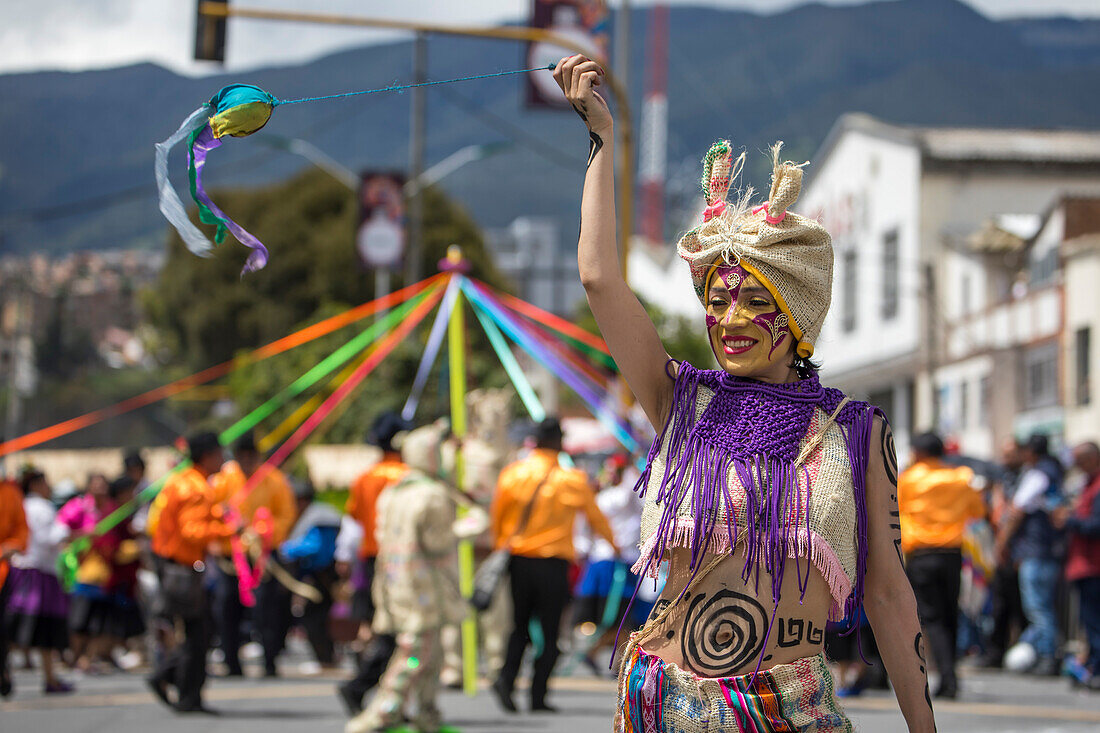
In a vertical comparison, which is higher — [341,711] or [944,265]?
[944,265]

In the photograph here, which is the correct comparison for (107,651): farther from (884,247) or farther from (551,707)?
(884,247)

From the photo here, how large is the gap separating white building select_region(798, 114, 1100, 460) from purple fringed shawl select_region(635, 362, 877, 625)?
958 inches

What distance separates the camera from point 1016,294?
29078mm

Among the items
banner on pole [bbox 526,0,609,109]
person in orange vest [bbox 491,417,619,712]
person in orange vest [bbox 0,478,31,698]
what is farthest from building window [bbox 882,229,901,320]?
person in orange vest [bbox 0,478,31,698]

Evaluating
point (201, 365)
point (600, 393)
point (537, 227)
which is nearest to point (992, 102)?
point (537, 227)

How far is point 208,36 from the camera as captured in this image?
12453mm

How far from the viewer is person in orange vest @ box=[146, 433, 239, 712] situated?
931 centimetres

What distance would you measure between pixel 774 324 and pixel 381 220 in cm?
1931

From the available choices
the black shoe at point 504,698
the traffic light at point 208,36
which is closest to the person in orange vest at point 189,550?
the black shoe at point 504,698

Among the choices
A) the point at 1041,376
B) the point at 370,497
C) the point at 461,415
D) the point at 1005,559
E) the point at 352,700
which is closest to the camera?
the point at 352,700

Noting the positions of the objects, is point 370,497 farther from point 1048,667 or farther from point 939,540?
point 1048,667

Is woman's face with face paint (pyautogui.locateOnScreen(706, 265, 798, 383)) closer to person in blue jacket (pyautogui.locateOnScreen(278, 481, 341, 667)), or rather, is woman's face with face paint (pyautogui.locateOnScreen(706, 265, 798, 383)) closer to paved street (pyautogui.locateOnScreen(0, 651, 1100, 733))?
paved street (pyautogui.locateOnScreen(0, 651, 1100, 733))

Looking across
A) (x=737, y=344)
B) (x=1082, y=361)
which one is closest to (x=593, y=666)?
(x=737, y=344)

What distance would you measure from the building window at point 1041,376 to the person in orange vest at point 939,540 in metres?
17.2
